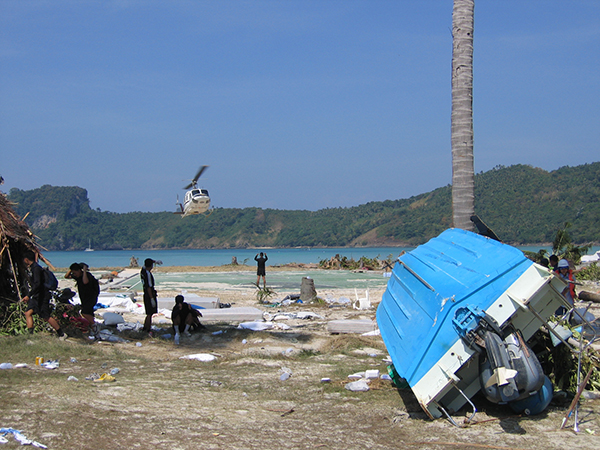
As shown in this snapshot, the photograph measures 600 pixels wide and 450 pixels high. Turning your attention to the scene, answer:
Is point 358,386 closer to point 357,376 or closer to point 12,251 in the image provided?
point 357,376

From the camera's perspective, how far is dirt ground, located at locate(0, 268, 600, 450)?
4.75 metres

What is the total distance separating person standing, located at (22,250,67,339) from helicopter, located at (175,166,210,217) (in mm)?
19868

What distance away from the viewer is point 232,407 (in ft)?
19.2

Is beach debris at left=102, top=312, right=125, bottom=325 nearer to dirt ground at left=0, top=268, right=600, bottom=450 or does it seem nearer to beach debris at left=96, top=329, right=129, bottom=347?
beach debris at left=96, top=329, right=129, bottom=347

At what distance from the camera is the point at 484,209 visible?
10212 centimetres

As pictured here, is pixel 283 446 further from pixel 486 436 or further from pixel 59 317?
pixel 59 317

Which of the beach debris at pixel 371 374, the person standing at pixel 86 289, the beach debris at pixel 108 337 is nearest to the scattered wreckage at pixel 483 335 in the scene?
the beach debris at pixel 371 374

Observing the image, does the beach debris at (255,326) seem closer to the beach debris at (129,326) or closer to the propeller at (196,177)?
the beach debris at (129,326)

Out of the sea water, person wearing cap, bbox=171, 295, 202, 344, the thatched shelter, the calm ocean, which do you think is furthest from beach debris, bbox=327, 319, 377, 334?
the calm ocean

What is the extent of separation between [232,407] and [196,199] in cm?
2447

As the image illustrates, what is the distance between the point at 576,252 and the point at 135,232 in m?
135

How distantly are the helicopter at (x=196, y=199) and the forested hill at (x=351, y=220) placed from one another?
5792cm

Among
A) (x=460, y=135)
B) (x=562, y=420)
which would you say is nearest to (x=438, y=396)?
(x=562, y=420)

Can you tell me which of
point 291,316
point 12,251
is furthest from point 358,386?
point 291,316
